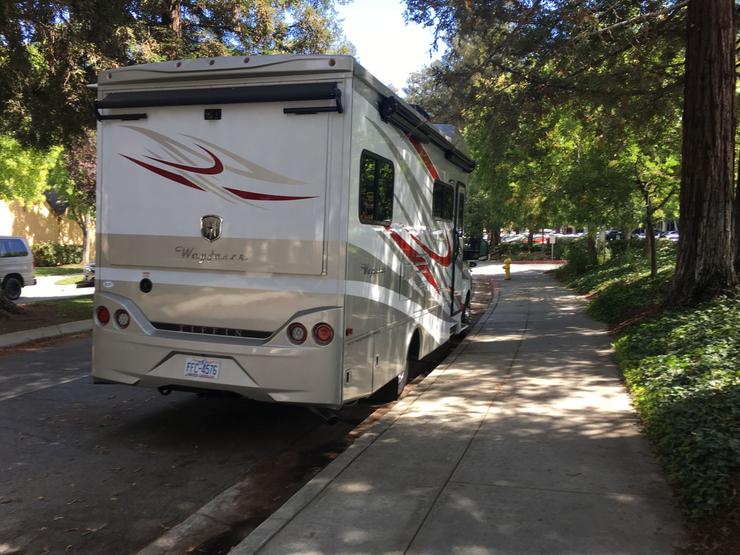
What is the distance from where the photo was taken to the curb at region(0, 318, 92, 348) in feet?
35.9

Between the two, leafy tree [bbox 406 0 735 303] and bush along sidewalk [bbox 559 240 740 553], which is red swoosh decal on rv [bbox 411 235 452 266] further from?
bush along sidewalk [bbox 559 240 740 553]

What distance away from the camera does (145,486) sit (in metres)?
4.80

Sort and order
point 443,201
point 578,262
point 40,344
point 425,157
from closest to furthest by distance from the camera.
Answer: point 425,157, point 443,201, point 40,344, point 578,262

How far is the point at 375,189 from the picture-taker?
554cm

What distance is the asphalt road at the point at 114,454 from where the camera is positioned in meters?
4.15

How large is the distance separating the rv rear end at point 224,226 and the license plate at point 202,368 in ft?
0.04

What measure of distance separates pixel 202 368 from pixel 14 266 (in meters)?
15.8

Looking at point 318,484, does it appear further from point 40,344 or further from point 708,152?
point 40,344

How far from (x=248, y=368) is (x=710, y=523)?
339 cm

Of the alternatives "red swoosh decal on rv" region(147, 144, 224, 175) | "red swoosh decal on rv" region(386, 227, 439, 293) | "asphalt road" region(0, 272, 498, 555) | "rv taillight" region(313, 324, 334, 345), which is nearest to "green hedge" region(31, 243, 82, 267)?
"asphalt road" region(0, 272, 498, 555)

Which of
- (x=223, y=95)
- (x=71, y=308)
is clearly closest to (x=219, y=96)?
(x=223, y=95)

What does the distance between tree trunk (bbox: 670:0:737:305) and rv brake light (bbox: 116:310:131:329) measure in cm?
794

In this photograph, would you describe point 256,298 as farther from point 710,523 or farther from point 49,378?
point 49,378

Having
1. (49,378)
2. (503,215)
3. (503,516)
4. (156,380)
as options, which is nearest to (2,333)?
(49,378)
